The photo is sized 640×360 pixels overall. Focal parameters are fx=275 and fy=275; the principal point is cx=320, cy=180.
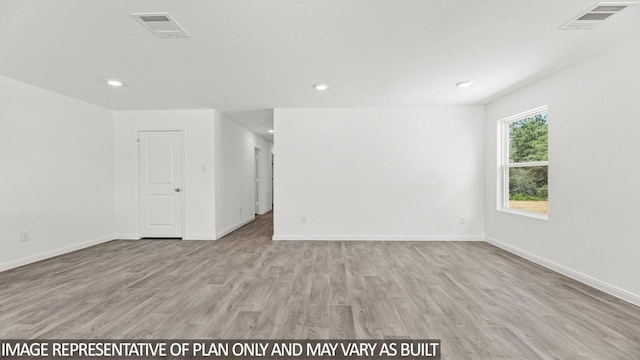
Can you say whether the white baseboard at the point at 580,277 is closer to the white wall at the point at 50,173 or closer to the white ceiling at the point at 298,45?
the white ceiling at the point at 298,45

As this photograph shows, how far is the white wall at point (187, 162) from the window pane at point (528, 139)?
519cm

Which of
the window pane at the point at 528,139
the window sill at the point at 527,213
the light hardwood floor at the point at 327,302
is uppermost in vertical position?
the window pane at the point at 528,139

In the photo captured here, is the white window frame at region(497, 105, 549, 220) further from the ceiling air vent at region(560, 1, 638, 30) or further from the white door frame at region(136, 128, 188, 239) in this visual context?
the white door frame at region(136, 128, 188, 239)

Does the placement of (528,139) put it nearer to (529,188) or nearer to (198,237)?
(529,188)

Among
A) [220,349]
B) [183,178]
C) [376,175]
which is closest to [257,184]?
[183,178]

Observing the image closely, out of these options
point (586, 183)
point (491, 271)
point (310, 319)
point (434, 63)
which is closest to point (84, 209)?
point (310, 319)

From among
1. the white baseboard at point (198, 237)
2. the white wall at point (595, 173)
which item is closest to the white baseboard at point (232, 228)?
the white baseboard at point (198, 237)

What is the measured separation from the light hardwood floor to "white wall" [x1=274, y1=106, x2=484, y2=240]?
100 centimetres

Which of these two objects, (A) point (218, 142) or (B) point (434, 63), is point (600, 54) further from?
(A) point (218, 142)

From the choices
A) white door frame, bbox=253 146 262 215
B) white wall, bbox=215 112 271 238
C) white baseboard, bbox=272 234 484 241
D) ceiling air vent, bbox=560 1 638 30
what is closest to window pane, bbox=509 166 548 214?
white baseboard, bbox=272 234 484 241

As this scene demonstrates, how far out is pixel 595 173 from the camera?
2922mm

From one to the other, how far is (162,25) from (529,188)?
4.92 meters

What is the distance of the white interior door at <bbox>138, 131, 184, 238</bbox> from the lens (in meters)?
5.23

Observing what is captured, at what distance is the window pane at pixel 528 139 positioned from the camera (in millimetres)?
3775
